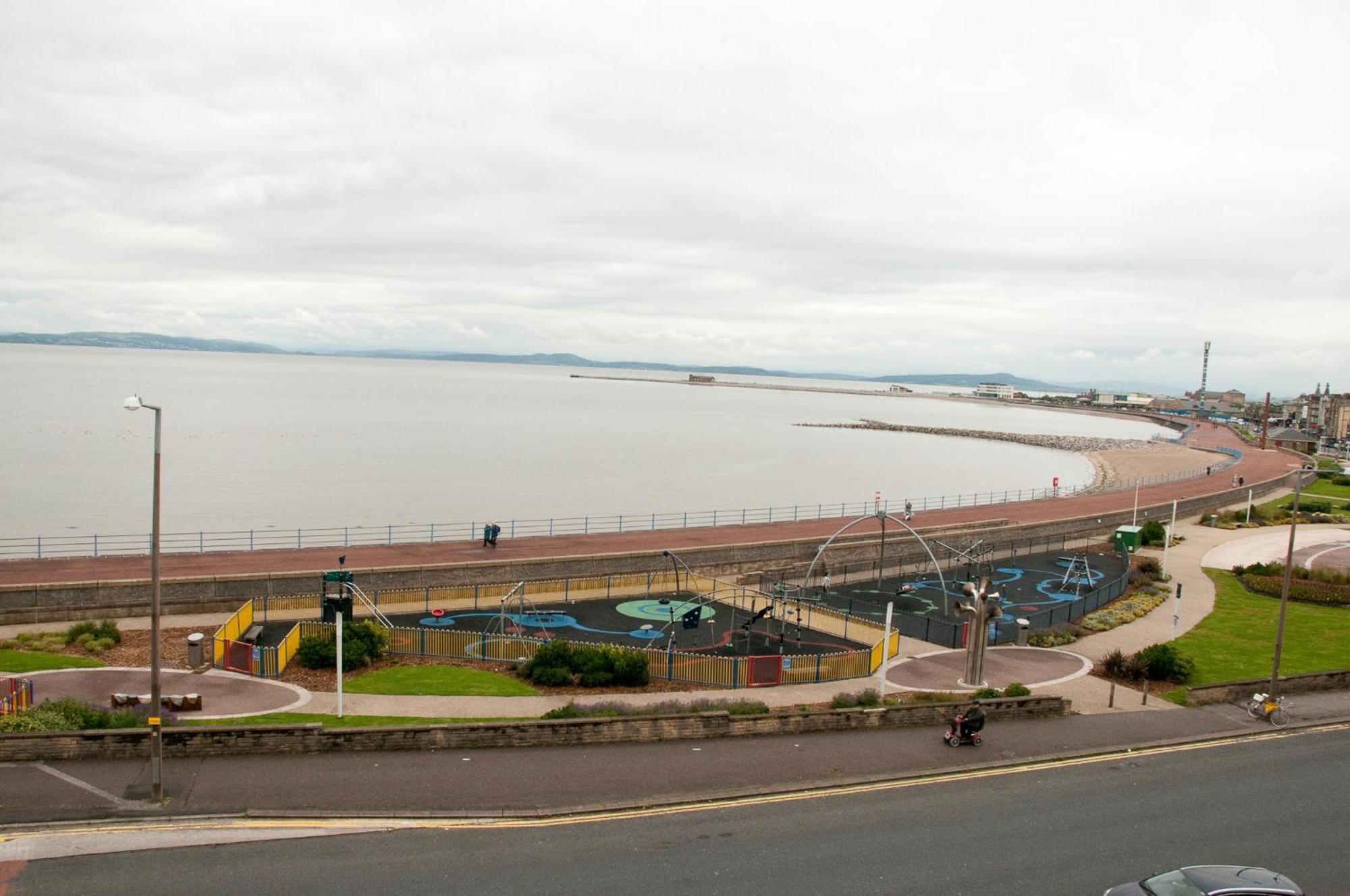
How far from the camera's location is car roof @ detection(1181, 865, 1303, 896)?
10.2 m

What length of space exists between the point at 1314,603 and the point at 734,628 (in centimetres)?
2373

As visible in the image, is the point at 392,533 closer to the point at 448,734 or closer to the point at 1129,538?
the point at 448,734

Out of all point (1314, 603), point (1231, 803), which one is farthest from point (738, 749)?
point (1314, 603)

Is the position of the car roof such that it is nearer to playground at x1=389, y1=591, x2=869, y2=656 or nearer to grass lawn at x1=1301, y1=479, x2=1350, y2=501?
playground at x1=389, y1=591, x2=869, y2=656

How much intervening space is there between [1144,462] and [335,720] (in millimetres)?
115950

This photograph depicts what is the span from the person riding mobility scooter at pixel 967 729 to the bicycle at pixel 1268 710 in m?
7.60

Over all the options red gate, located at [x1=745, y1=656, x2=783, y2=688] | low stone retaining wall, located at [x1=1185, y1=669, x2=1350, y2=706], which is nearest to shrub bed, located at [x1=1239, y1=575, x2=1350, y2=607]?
low stone retaining wall, located at [x1=1185, y1=669, x2=1350, y2=706]

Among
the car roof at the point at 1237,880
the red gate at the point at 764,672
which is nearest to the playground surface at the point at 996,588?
the red gate at the point at 764,672

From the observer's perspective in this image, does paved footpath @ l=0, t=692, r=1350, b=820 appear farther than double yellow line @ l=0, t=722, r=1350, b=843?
Yes

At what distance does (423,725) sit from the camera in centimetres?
1648

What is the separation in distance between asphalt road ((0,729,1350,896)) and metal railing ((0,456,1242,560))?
2610 cm

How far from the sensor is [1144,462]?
114375 mm

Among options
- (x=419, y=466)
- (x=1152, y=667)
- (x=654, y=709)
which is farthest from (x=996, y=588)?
(x=419, y=466)

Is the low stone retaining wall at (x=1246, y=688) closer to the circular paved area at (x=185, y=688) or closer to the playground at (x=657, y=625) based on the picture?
the playground at (x=657, y=625)
